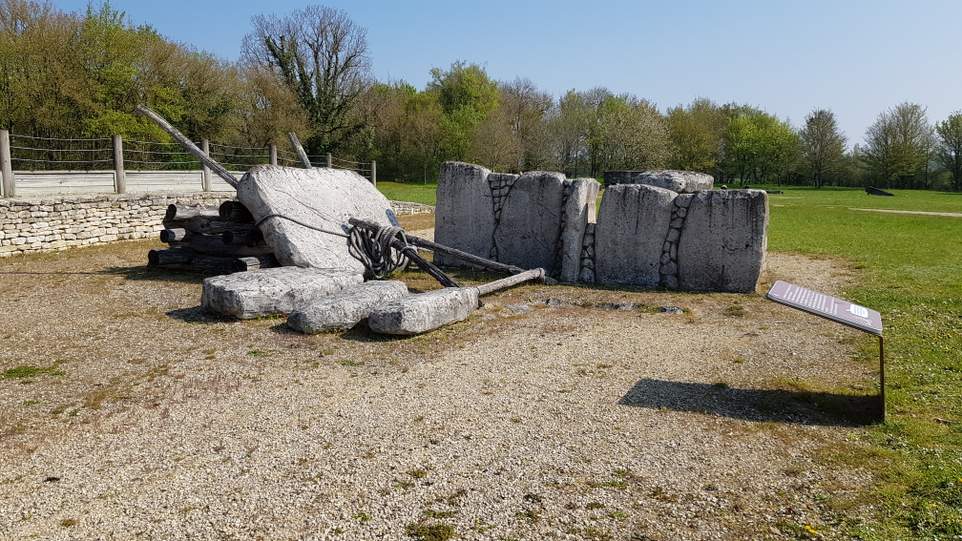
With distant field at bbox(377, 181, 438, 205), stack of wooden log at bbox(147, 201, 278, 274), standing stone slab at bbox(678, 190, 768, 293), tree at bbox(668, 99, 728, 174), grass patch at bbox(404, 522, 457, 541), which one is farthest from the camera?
tree at bbox(668, 99, 728, 174)

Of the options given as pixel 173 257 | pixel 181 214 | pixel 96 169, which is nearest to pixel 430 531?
pixel 173 257

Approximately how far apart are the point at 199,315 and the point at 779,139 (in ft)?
184

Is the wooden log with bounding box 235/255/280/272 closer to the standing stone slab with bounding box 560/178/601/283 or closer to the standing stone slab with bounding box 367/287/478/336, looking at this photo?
the standing stone slab with bounding box 367/287/478/336

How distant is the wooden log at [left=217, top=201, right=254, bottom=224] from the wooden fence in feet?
18.9

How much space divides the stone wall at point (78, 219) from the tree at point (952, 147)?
188 feet

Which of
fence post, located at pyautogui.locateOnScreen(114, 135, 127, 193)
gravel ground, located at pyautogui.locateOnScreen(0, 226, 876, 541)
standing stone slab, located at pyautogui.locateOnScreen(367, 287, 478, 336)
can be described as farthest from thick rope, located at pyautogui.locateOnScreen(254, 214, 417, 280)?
fence post, located at pyautogui.locateOnScreen(114, 135, 127, 193)

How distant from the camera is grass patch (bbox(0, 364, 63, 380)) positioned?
6.09 meters

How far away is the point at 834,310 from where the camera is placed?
525 centimetres

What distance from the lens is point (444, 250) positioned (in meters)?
10.5

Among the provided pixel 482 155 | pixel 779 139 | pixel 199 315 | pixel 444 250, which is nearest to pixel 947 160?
pixel 779 139

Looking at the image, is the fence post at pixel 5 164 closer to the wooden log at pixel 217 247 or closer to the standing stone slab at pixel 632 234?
the wooden log at pixel 217 247

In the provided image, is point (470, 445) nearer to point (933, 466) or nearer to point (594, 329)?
point (933, 466)

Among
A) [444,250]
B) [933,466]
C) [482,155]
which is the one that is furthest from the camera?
[482,155]

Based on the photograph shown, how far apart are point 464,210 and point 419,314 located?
5.08 meters
